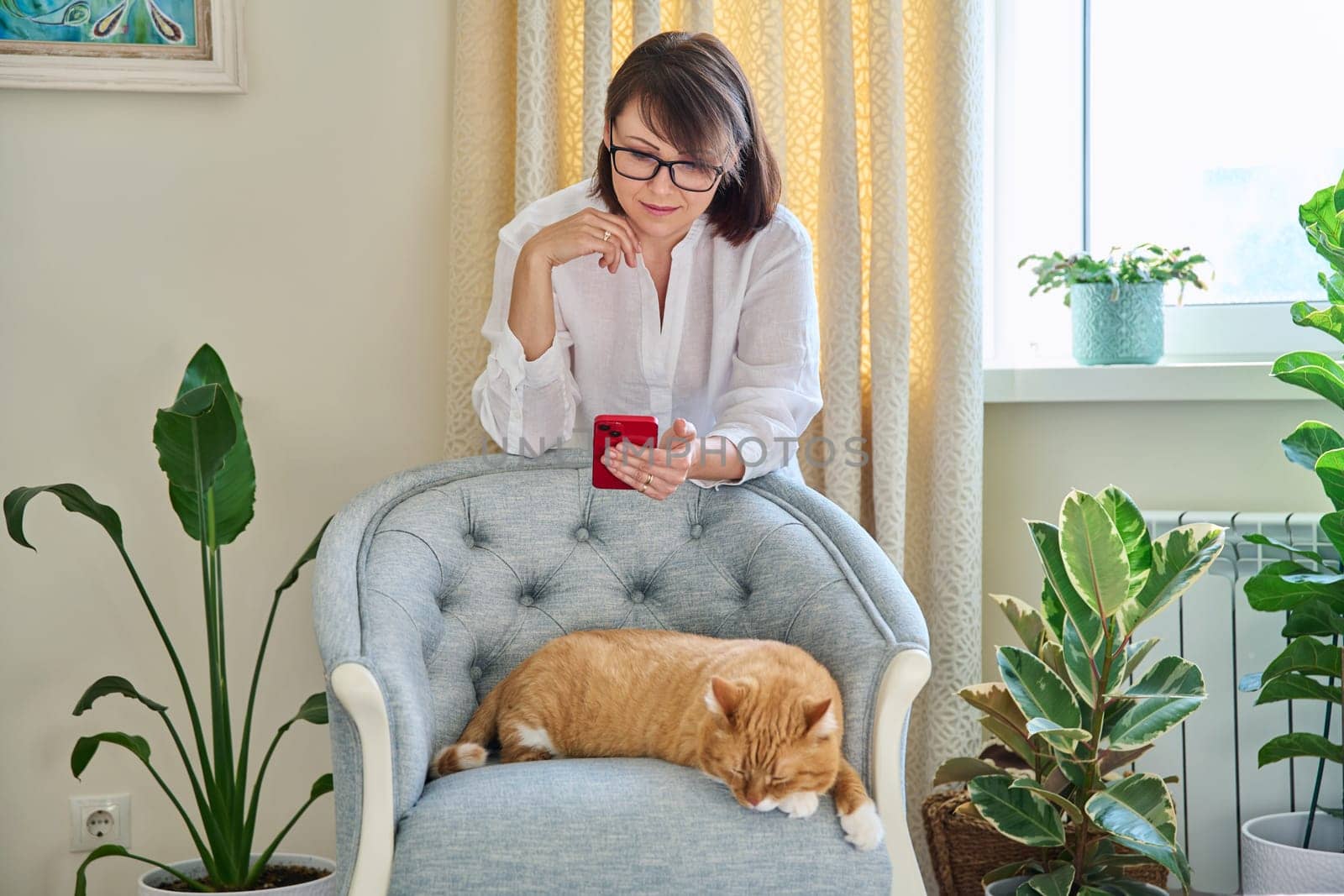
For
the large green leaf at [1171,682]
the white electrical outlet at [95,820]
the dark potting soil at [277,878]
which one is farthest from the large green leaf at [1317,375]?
the white electrical outlet at [95,820]

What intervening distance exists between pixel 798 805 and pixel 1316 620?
1.03m

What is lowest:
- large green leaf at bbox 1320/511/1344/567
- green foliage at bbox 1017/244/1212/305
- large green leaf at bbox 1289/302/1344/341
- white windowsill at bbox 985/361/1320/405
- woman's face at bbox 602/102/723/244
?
large green leaf at bbox 1320/511/1344/567

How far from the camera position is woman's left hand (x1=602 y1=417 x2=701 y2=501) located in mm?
1495

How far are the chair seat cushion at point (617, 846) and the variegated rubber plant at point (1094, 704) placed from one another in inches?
18.3

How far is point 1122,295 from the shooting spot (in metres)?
2.04

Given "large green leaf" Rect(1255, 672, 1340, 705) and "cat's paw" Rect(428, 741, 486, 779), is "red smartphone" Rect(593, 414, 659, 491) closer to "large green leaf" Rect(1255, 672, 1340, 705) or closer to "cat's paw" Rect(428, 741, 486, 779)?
"cat's paw" Rect(428, 741, 486, 779)

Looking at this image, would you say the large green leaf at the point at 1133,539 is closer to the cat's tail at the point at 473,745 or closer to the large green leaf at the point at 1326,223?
the large green leaf at the point at 1326,223

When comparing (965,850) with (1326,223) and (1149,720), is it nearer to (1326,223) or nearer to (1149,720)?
(1149,720)

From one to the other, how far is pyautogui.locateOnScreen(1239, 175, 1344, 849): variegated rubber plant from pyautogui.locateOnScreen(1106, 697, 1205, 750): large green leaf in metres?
0.33

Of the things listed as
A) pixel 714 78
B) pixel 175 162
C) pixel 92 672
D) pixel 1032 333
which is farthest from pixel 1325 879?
pixel 175 162

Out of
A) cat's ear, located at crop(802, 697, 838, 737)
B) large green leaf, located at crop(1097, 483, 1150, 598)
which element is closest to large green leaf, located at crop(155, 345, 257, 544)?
cat's ear, located at crop(802, 697, 838, 737)

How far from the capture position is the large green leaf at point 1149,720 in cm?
143

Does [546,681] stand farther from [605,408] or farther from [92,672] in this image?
[92,672]

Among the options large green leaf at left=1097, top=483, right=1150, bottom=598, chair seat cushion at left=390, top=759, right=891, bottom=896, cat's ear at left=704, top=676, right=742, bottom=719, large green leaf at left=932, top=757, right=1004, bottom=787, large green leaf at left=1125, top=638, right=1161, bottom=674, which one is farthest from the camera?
large green leaf at left=932, top=757, right=1004, bottom=787
